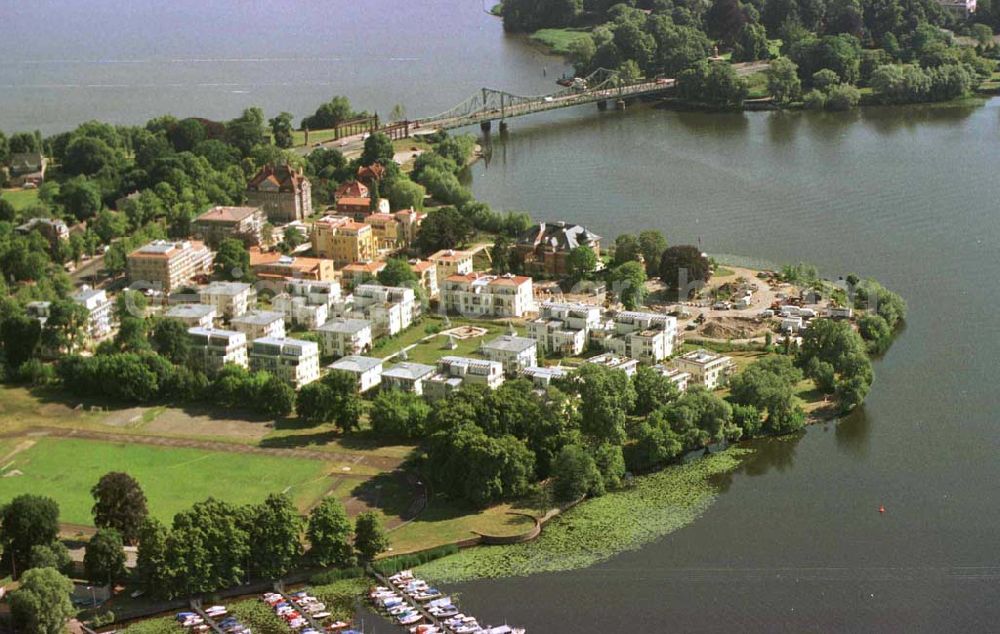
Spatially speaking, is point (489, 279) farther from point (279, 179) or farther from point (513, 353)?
point (279, 179)

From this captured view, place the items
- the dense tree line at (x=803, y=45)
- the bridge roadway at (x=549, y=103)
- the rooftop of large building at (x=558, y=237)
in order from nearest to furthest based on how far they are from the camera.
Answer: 1. the rooftop of large building at (x=558, y=237)
2. the bridge roadway at (x=549, y=103)
3. the dense tree line at (x=803, y=45)

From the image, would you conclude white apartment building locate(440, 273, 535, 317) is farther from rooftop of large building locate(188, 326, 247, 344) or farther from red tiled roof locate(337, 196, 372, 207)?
red tiled roof locate(337, 196, 372, 207)

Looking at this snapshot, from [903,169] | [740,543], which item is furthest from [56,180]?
[740,543]

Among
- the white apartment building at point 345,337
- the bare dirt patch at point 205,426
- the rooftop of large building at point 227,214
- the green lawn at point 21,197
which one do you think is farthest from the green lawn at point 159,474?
the green lawn at point 21,197

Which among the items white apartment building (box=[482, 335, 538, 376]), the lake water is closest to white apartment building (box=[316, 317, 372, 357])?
white apartment building (box=[482, 335, 538, 376])

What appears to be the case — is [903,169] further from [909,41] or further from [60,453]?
[60,453]

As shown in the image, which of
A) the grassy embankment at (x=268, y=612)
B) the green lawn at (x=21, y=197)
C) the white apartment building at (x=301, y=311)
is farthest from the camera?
the green lawn at (x=21, y=197)

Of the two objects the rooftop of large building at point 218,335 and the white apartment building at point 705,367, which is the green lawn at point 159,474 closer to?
the rooftop of large building at point 218,335

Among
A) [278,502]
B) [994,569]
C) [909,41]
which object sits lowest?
[994,569]
